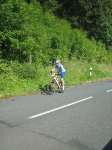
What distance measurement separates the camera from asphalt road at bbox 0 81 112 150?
7.28 meters

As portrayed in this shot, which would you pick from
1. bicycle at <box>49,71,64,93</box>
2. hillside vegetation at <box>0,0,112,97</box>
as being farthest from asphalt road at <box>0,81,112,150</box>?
hillside vegetation at <box>0,0,112,97</box>

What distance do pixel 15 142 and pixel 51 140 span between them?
898 millimetres

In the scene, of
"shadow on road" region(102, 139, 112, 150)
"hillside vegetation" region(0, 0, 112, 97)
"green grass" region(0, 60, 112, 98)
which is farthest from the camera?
"hillside vegetation" region(0, 0, 112, 97)

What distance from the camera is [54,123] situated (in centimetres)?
914

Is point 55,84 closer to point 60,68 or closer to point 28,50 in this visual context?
point 60,68

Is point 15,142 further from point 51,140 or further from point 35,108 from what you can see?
point 35,108

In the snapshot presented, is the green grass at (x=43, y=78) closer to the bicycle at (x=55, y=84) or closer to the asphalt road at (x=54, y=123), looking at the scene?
the bicycle at (x=55, y=84)

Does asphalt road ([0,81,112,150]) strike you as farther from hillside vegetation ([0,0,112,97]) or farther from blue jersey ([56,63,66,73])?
hillside vegetation ([0,0,112,97])

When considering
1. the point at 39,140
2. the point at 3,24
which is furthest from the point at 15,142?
the point at 3,24

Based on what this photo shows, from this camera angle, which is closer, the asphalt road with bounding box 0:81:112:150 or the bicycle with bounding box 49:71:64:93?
the asphalt road with bounding box 0:81:112:150

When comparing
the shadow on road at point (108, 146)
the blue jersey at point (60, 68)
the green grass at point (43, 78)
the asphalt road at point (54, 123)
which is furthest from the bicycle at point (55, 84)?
the shadow on road at point (108, 146)

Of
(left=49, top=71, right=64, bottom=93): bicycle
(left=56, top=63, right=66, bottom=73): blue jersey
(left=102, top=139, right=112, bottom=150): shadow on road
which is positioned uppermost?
(left=56, top=63, right=66, bottom=73): blue jersey

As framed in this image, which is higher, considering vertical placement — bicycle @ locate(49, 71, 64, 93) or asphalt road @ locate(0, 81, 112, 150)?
bicycle @ locate(49, 71, 64, 93)

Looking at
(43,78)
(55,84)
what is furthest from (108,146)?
(43,78)
